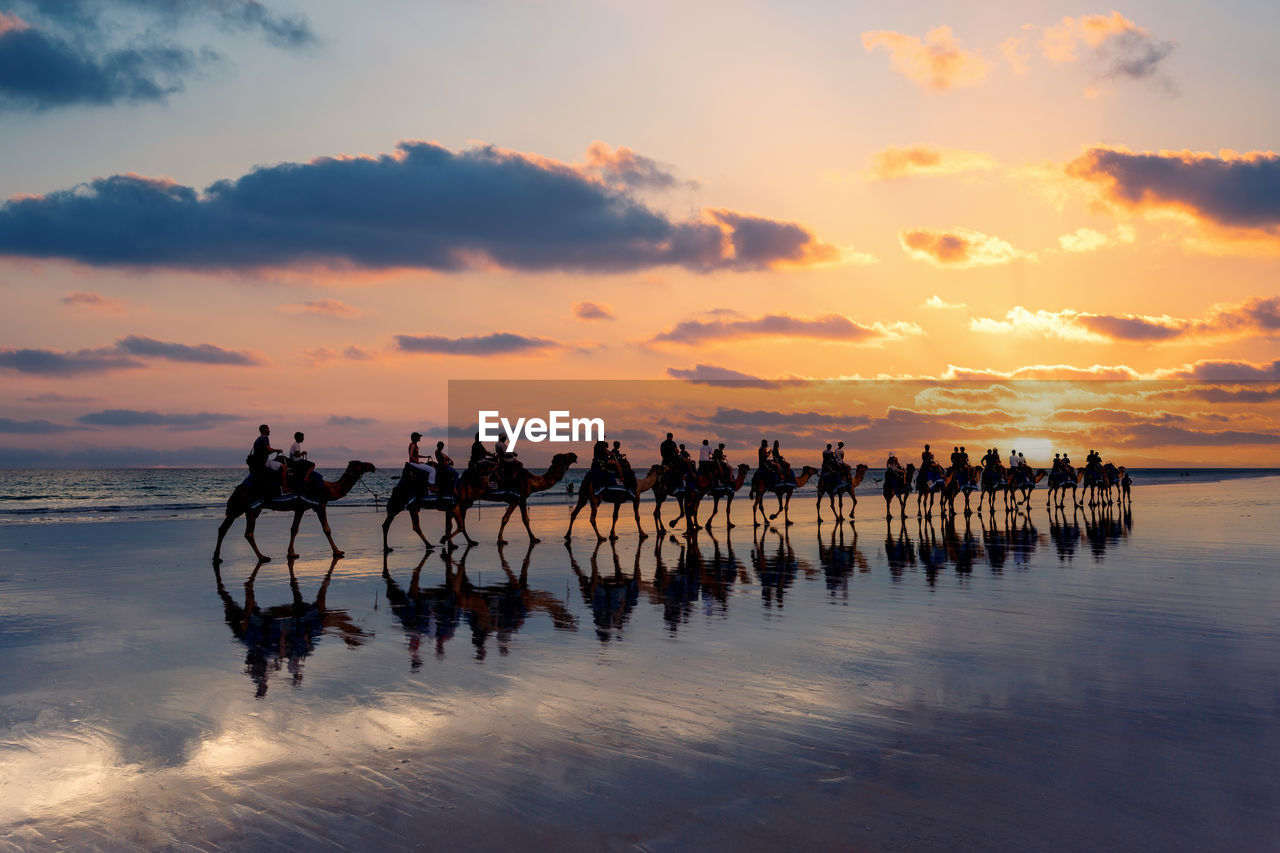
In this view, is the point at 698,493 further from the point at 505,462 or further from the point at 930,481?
the point at 930,481

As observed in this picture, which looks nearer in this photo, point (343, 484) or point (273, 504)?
point (273, 504)

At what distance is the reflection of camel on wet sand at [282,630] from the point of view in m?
9.05

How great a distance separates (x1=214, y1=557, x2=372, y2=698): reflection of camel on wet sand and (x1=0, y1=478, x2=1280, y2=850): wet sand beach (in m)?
0.07

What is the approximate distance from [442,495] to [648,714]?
49.8 feet

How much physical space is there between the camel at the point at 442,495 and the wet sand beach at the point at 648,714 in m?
6.12

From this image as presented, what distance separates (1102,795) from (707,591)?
9.07 metres

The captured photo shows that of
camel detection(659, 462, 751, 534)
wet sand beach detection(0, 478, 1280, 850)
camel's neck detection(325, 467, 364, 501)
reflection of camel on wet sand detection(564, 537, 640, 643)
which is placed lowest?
reflection of camel on wet sand detection(564, 537, 640, 643)

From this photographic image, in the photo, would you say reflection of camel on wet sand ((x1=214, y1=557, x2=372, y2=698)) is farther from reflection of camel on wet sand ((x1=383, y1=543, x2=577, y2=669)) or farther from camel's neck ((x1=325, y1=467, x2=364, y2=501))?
camel's neck ((x1=325, y1=467, x2=364, y2=501))

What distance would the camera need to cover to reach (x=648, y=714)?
704 centimetres

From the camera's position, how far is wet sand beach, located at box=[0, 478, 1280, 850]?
16.5ft

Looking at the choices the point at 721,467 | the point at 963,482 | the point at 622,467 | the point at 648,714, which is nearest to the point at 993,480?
the point at 963,482

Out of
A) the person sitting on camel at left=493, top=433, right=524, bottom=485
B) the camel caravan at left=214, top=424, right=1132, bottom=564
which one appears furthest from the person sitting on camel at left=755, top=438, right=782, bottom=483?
the person sitting on camel at left=493, top=433, right=524, bottom=485

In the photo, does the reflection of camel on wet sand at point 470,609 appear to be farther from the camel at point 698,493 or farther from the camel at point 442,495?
the camel at point 698,493

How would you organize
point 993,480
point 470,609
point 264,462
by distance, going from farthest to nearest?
1. point 993,480
2. point 264,462
3. point 470,609
